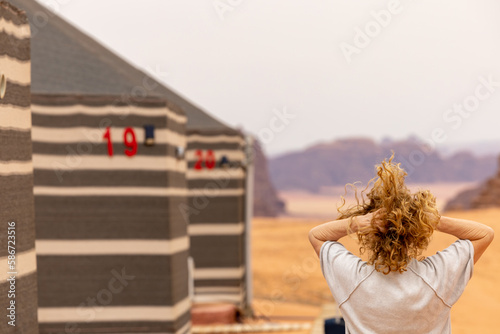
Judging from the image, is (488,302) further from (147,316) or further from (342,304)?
(342,304)

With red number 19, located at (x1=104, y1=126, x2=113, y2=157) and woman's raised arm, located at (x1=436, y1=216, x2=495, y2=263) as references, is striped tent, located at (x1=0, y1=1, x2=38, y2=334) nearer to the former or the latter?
woman's raised arm, located at (x1=436, y1=216, x2=495, y2=263)

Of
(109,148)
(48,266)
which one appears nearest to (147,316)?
(48,266)

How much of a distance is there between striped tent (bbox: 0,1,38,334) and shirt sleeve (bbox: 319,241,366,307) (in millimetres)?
2037

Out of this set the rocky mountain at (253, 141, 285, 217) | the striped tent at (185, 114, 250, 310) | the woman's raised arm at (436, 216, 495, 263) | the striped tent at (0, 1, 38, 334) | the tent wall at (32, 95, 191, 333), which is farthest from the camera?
the rocky mountain at (253, 141, 285, 217)

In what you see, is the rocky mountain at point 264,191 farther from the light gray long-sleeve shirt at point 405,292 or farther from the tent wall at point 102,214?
the light gray long-sleeve shirt at point 405,292

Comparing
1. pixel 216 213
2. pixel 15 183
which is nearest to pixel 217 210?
pixel 216 213

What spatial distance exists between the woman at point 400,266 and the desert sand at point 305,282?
15cm

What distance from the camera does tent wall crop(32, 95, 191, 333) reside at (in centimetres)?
691

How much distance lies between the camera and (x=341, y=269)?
8.05 feet

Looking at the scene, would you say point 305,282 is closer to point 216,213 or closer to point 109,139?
point 216,213

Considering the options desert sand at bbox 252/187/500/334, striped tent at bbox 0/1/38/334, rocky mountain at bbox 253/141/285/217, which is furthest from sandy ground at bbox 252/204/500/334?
rocky mountain at bbox 253/141/285/217

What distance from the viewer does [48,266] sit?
22.8 ft

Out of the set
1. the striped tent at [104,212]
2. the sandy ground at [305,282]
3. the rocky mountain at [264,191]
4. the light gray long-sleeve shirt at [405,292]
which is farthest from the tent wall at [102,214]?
the rocky mountain at [264,191]

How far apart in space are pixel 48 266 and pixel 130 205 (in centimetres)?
103
